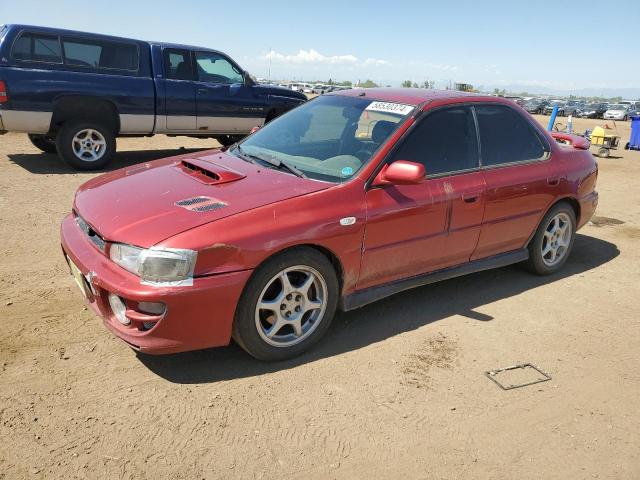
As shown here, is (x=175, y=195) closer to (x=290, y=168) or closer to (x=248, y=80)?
(x=290, y=168)

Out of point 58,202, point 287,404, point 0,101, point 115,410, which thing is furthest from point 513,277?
→ point 0,101

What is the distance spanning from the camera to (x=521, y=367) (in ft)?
11.4

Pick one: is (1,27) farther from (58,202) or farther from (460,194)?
(460,194)

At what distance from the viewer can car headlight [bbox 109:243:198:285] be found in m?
2.78

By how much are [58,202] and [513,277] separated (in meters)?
5.30

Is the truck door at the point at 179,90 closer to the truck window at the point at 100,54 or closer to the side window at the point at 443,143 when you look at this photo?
the truck window at the point at 100,54

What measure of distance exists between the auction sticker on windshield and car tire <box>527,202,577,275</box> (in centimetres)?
178

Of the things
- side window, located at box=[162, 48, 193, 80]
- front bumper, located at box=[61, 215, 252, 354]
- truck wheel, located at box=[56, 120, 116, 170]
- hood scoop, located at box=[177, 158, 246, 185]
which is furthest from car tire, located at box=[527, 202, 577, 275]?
side window, located at box=[162, 48, 193, 80]

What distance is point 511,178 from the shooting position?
14.2ft

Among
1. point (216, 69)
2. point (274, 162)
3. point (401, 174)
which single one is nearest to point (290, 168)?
point (274, 162)

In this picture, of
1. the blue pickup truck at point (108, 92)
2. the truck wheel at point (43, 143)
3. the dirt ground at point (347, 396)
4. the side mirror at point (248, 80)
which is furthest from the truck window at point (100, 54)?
the dirt ground at point (347, 396)

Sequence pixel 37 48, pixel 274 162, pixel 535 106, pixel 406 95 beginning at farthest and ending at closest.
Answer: pixel 535 106, pixel 37 48, pixel 406 95, pixel 274 162

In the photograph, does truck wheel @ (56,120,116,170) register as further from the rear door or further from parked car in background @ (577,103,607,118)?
parked car in background @ (577,103,607,118)

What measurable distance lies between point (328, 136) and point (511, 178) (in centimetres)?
154
